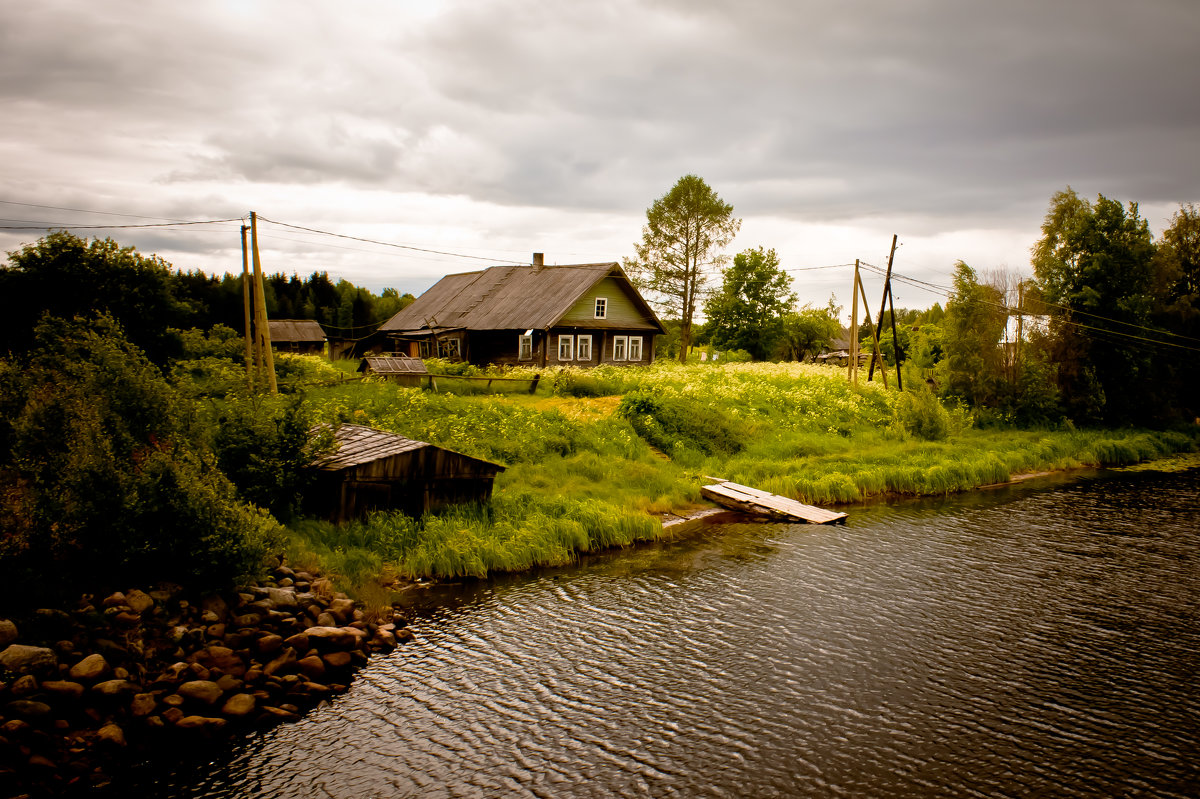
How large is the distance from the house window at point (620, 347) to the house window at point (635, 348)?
1.35 ft

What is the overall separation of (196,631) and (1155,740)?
1308 cm

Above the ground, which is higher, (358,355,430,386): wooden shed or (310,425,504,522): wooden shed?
(358,355,430,386): wooden shed

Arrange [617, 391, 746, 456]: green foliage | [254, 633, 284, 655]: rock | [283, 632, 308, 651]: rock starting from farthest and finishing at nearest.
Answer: [617, 391, 746, 456]: green foliage < [283, 632, 308, 651]: rock < [254, 633, 284, 655]: rock

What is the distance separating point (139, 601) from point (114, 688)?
1.32 meters

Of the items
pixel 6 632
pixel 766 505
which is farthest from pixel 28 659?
pixel 766 505

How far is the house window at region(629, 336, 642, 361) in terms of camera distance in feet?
151

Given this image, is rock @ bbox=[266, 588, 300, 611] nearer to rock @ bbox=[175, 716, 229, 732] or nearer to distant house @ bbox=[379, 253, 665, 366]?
rock @ bbox=[175, 716, 229, 732]

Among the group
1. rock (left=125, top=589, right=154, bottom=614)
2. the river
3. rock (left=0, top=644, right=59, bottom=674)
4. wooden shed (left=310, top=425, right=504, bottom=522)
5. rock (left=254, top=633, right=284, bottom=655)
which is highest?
wooden shed (left=310, top=425, right=504, bottom=522)

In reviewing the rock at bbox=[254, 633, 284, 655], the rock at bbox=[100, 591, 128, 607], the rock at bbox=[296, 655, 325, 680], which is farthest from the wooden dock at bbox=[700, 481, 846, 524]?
the rock at bbox=[100, 591, 128, 607]

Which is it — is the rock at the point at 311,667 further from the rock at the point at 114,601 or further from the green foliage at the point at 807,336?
the green foliage at the point at 807,336

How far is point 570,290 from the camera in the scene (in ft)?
139

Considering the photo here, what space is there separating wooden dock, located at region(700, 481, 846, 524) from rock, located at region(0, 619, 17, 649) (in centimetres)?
1695

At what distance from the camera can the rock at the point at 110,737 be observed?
852cm

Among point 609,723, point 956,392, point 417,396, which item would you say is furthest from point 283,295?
point 609,723
